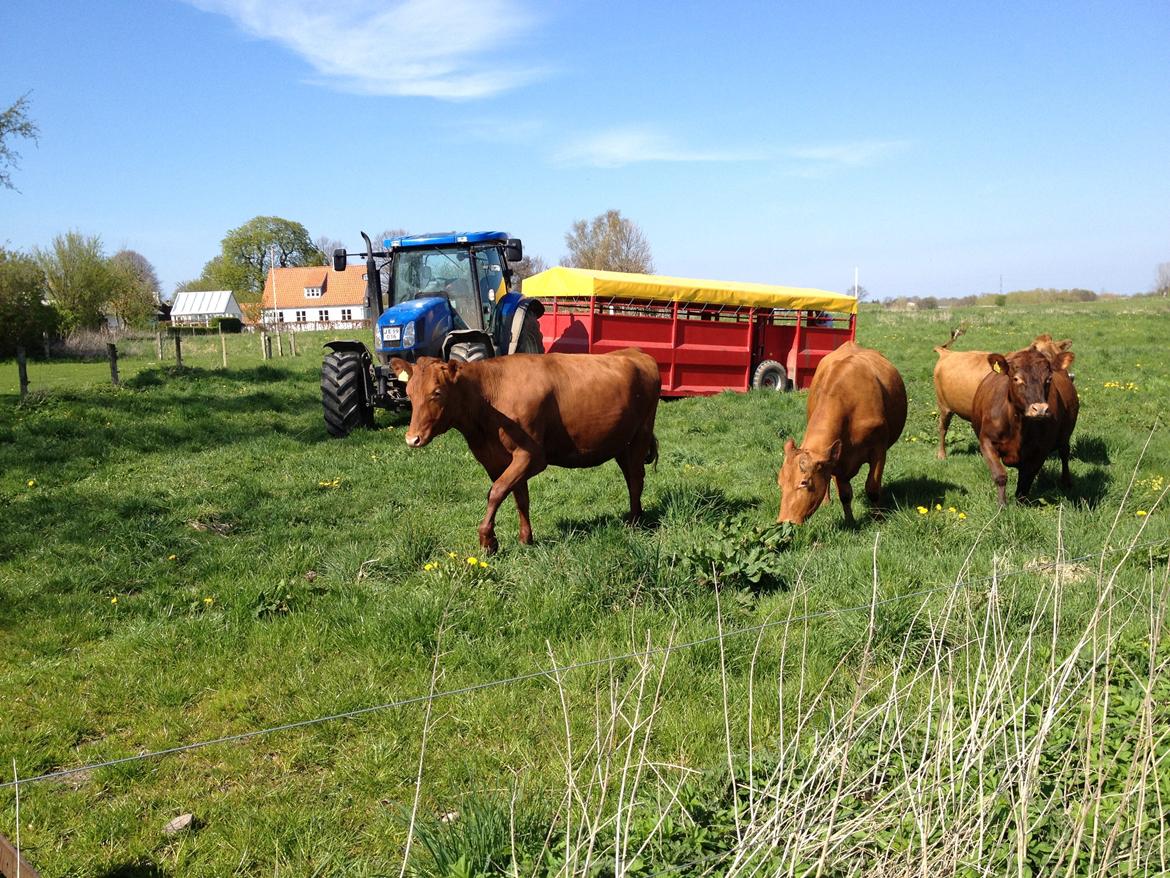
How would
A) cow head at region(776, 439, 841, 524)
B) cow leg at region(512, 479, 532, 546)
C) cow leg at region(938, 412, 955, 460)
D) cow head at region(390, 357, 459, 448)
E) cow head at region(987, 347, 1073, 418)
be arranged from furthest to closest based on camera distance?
cow leg at region(938, 412, 955, 460)
cow head at region(987, 347, 1073, 418)
cow leg at region(512, 479, 532, 546)
cow head at region(776, 439, 841, 524)
cow head at region(390, 357, 459, 448)

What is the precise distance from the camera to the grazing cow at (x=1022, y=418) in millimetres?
7473

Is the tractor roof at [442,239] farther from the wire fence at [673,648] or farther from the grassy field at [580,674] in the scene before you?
the wire fence at [673,648]

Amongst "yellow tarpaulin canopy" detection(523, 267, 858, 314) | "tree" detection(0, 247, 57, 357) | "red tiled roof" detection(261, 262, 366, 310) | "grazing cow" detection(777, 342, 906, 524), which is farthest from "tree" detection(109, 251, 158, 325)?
"grazing cow" detection(777, 342, 906, 524)

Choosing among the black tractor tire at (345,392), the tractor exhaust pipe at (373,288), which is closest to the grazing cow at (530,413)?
the black tractor tire at (345,392)

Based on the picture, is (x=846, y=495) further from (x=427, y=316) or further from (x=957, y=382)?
(x=427, y=316)

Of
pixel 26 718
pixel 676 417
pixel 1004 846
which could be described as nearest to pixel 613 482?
pixel 676 417

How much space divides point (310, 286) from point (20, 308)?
46.1 m

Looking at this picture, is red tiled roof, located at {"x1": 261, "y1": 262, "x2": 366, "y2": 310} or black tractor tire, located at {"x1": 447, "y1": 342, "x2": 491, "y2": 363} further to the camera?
red tiled roof, located at {"x1": 261, "y1": 262, "x2": 366, "y2": 310}

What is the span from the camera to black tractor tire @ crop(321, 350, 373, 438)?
37.3 feet

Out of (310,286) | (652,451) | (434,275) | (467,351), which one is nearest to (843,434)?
(652,451)

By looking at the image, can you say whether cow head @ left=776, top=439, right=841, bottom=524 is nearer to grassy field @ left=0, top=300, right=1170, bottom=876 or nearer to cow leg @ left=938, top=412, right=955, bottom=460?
grassy field @ left=0, top=300, right=1170, bottom=876

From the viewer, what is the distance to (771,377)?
1598 cm

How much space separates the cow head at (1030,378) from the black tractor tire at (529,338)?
638 cm

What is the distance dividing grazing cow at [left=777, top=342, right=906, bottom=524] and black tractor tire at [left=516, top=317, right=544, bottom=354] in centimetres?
512
